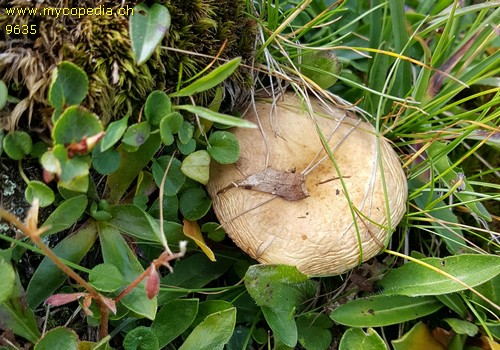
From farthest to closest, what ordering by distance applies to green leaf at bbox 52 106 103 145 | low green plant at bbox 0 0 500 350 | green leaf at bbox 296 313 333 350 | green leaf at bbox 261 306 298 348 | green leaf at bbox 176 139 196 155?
green leaf at bbox 296 313 333 350, green leaf at bbox 261 306 298 348, green leaf at bbox 176 139 196 155, low green plant at bbox 0 0 500 350, green leaf at bbox 52 106 103 145

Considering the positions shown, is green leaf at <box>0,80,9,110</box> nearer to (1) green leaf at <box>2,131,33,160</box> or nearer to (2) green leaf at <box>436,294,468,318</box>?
(1) green leaf at <box>2,131,33,160</box>

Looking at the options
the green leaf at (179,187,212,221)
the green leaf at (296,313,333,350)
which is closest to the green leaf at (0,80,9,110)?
the green leaf at (179,187,212,221)

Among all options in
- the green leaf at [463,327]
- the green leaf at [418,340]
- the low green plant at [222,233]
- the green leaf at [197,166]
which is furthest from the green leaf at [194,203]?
the green leaf at [463,327]

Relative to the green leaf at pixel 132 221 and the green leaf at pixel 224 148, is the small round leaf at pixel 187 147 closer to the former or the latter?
the green leaf at pixel 224 148

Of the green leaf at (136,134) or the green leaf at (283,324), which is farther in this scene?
the green leaf at (283,324)

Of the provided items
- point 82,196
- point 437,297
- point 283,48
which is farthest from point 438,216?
point 82,196

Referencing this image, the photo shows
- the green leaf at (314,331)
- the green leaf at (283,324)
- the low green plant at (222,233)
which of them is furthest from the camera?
the green leaf at (314,331)
